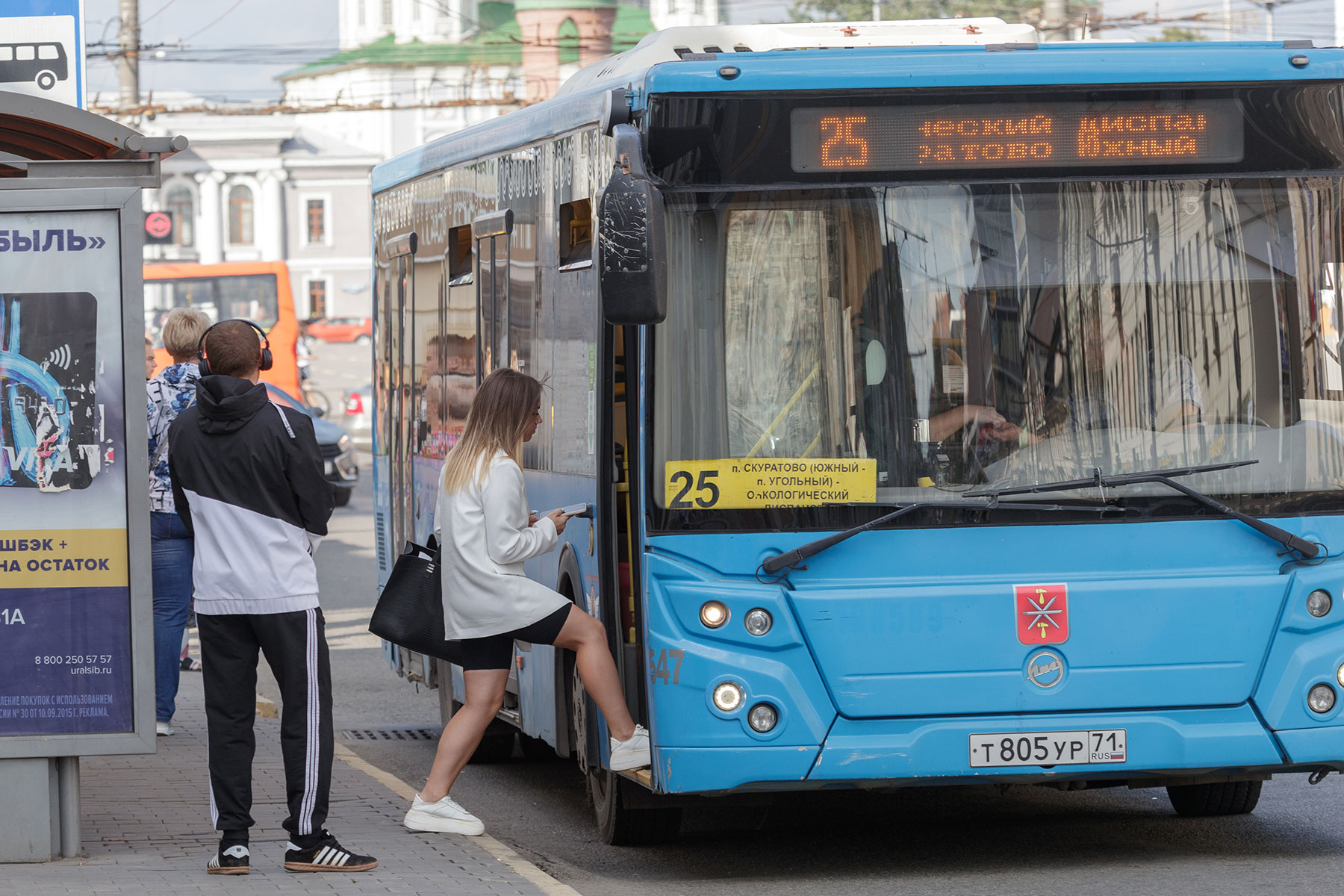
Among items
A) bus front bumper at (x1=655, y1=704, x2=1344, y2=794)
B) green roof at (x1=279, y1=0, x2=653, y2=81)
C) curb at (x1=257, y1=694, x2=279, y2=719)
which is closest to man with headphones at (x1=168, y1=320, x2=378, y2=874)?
bus front bumper at (x1=655, y1=704, x2=1344, y2=794)

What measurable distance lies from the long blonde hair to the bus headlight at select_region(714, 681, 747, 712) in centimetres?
121

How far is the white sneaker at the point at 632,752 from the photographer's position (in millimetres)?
6758

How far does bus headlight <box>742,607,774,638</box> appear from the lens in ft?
21.2

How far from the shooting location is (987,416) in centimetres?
657

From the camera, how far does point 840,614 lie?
649cm

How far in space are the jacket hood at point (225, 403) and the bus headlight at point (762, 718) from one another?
71.4 inches

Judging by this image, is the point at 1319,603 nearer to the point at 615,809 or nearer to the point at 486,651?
the point at 615,809

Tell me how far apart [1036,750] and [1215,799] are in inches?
74.5

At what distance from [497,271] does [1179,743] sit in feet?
11.5

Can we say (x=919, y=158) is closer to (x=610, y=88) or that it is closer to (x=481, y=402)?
(x=610, y=88)

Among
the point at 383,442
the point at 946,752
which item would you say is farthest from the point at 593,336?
the point at 383,442

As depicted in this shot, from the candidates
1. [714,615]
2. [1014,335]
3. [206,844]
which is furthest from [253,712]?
[1014,335]

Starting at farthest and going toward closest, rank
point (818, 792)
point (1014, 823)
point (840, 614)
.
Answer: point (818, 792), point (1014, 823), point (840, 614)

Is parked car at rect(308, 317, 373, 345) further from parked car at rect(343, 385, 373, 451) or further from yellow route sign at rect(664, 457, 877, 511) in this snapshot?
yellow route sign at rect(664, 457, 877, 511)
